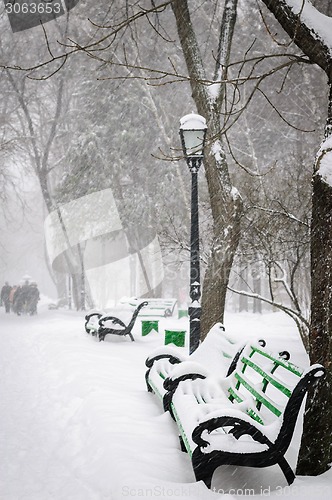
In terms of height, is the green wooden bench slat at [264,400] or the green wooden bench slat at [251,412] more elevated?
the green wooden bench slat at [264,400]

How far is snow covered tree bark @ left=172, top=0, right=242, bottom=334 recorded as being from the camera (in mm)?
8242

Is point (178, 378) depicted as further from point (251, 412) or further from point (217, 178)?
point (217, 178)

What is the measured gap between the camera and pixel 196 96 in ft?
27.4

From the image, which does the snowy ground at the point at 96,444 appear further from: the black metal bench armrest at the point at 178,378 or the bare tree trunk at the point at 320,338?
the black metal bench armrest at the point at 178,378

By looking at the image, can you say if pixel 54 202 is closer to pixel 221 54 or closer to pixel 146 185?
pixel 146 185

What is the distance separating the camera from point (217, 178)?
8.36m

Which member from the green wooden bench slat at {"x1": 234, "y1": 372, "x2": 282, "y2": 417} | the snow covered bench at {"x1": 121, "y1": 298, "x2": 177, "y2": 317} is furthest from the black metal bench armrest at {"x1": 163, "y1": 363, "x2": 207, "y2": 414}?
the snow covered bench at {"x1": 121, "y1": 298, "x2": 177, "y2": 317}

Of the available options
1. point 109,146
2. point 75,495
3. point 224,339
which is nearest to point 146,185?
point 109,146

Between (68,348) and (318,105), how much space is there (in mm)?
12271

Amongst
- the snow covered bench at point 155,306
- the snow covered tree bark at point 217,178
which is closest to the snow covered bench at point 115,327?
Result: the snow covered tree bark at point 217,178

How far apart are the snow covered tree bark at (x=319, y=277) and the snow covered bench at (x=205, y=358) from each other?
162cm

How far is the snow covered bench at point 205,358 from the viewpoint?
5562 mm

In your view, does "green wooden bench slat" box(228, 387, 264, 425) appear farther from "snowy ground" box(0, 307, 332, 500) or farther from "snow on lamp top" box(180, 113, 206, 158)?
"snow on lamp top" box(180, 113, 206, 158)

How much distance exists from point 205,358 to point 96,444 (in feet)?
6.17
